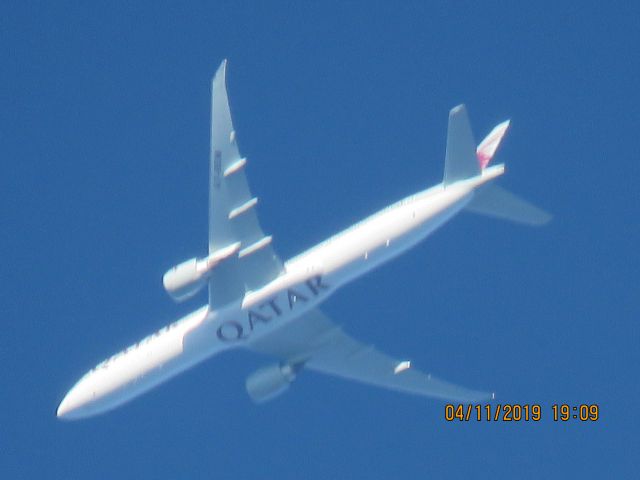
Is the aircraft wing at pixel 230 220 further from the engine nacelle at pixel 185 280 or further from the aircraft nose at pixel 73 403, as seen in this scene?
the aircraft nose at pixel 73 403

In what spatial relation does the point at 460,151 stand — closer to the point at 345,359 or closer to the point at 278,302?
the point at 278,302

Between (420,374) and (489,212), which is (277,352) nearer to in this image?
(420,374)

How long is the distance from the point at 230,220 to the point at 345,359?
30.6 ft

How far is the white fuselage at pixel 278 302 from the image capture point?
51625 mm

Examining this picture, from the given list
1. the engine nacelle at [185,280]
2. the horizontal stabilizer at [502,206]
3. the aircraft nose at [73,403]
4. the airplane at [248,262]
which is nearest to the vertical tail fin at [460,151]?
the airplane at [248,262]

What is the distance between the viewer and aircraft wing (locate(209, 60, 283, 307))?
50625mm

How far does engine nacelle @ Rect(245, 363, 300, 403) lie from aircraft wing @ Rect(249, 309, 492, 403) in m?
0.71

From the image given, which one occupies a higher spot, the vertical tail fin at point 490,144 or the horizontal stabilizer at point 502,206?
the vertical tail fin at point 490,144

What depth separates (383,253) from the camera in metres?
51.6

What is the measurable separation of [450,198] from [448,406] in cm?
955

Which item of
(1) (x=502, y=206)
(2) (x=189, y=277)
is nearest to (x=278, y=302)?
(2) (x=189, y=277)

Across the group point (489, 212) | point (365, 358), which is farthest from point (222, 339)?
point (489, 212)

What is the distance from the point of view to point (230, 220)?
51156 millimetres

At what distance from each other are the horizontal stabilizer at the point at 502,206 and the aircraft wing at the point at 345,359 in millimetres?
8093
